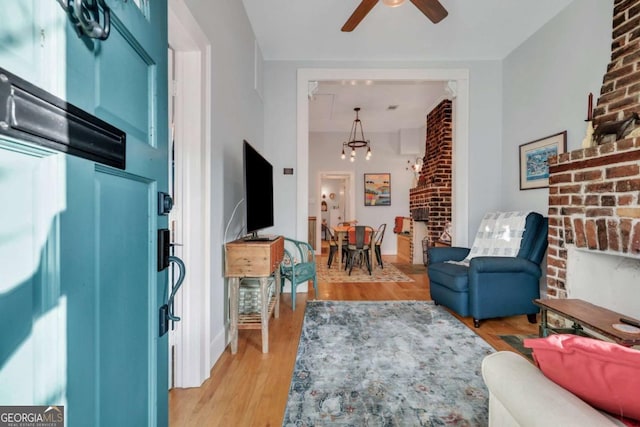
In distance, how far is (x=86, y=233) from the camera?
0.59 m

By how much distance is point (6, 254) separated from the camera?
447mm

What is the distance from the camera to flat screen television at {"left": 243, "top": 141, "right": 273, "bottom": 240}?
210cm

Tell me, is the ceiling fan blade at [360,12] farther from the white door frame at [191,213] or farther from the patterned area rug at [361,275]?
the patterned area rug at [361,275]

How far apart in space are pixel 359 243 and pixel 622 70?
11.4 feet

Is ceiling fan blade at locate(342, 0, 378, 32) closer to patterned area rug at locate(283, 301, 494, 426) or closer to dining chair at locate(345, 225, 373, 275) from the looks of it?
patterned area rug at locate(283, 301, 494, 426)

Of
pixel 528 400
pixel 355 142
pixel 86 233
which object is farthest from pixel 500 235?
pixel 355 142

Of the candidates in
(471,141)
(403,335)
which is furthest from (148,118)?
(471,141)

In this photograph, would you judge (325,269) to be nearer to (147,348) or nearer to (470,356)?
(470,356)

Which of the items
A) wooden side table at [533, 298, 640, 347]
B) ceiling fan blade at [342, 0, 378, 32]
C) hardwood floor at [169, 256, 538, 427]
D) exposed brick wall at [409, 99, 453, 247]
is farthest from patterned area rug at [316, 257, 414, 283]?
ceiling fan blade at [342, 0, 378, 32]

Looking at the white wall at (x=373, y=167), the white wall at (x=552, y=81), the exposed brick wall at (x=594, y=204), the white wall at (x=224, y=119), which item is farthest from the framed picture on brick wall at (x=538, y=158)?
the white wall at (x=373, y=167)

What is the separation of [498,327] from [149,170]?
3.03m

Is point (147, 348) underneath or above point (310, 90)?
underneath

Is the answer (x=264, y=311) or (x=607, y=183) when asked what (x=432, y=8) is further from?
(x=264, y=311)

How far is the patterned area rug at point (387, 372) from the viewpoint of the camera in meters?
1.50
